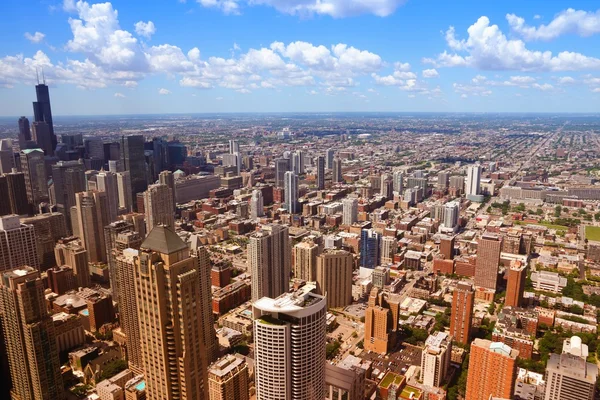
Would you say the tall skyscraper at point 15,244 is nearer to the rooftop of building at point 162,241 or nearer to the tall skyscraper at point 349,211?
the rooftop of building at point 162,241

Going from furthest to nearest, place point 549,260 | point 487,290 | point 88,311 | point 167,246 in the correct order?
point 549,260
point 487,290
point 88,311
point 167,246

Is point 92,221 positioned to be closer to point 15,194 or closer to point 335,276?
point 15,194

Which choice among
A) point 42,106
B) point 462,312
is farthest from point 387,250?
point 42,106

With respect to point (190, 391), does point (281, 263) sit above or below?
below

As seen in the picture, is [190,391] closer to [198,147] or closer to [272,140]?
[198,147]

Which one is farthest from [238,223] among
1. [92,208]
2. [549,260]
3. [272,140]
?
[272,140]

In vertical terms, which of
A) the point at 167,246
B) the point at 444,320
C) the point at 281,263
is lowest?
the point at 444,320

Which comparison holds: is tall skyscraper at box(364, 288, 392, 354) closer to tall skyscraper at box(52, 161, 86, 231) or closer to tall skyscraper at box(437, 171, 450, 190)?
tall skyscraper at box(52, 161, 86, 231)
